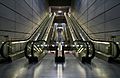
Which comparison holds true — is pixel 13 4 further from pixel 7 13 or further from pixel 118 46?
pixel 118 46

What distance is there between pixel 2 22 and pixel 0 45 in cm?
97

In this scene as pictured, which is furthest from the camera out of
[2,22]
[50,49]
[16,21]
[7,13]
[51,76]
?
[50,49]

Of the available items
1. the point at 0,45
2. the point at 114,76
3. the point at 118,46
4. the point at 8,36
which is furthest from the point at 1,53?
the point at 118,46

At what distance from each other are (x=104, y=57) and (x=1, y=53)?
4.41 meters

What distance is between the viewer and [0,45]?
6223 millimetres

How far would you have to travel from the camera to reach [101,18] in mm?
8641

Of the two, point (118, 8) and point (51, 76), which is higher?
point (118, 8)

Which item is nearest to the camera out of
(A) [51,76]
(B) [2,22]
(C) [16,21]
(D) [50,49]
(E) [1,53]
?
(A) [51,76]

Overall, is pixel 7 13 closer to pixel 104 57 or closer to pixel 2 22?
pixel 2 22

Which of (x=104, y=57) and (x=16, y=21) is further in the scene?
(x=16, y=21)

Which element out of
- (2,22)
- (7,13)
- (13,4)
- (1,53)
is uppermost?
(13,4)

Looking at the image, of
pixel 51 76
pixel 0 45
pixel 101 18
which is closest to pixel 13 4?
pixel 0 45

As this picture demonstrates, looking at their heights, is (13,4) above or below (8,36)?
above

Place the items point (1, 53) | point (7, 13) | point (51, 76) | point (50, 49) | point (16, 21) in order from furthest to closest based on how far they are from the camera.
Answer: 1. point (50, 49)
2. point (16, 21)
3. point (7, 13)
4. point (1, 53)
5. point (51, 76)
